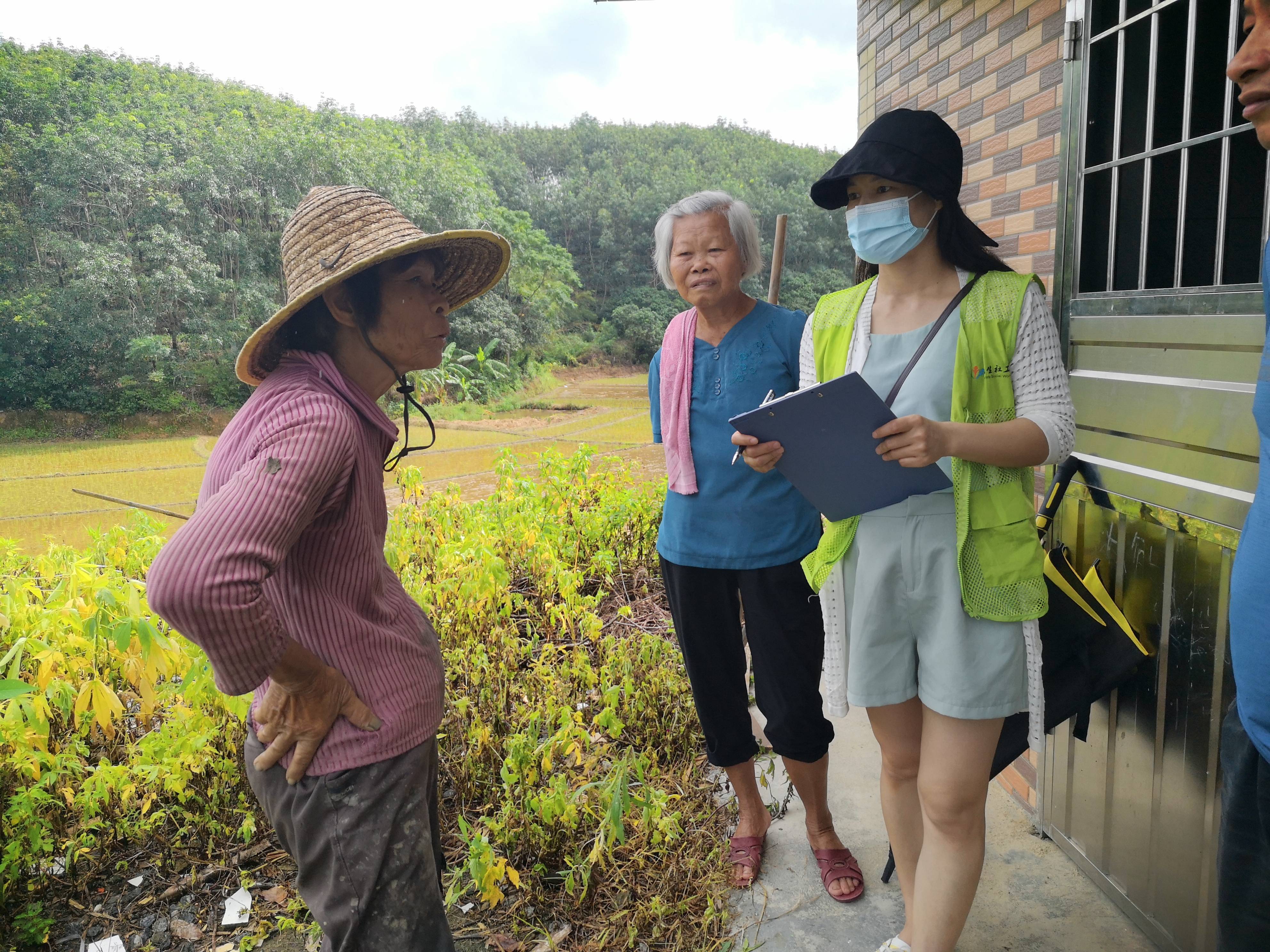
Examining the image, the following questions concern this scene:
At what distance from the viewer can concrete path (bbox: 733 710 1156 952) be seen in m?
1.70

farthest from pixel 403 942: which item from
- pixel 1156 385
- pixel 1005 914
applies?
pixel 1156 385

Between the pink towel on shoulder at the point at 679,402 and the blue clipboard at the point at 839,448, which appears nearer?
the blue clipboard at the point at 839,448

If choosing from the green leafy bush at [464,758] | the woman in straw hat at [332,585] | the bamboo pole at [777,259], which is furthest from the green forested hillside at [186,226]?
the woman in straw hat at [332,585]

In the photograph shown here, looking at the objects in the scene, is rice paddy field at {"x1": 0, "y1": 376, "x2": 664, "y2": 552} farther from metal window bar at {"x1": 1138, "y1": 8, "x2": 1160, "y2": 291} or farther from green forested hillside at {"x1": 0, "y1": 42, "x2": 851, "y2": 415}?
metal window bar at {"x1": 1138, "y1": 8, "x2": 1160, "y2": 291}

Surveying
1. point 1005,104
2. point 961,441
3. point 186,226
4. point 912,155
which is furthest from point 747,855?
point 186,226

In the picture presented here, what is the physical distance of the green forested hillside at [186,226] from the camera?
438 cm

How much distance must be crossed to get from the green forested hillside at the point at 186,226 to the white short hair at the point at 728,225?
390cm

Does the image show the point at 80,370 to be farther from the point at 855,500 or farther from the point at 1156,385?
the point at 1156,385

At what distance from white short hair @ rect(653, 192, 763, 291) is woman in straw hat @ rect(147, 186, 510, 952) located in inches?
31.4

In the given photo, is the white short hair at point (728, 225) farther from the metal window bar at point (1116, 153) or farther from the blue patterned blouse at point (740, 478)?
the metal window bar at point (1116, 153)

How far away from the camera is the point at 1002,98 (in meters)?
2.08

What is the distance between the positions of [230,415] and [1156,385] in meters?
5.29

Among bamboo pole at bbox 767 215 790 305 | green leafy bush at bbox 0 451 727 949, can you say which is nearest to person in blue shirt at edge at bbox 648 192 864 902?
green leafy bush at bbox 0 451 727 949

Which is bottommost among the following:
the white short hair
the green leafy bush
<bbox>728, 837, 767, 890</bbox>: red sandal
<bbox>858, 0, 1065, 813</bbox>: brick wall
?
<bbox>728, 837, 767, 890</bbox>: red sandal
